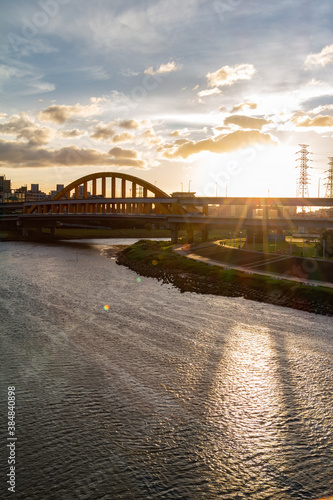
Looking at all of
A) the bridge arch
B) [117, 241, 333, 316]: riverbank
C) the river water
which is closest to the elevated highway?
the bridge arch

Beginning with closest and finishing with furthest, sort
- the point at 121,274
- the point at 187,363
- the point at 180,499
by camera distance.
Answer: the point at 180,499
the point at 187,363
the point at 121,274

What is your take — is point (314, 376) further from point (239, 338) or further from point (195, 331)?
point (195, 331)

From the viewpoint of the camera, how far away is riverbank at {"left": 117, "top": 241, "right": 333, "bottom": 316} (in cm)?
3700

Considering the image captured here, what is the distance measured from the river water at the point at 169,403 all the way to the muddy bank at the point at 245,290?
7.36ft

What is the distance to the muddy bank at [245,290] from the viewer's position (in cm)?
3612

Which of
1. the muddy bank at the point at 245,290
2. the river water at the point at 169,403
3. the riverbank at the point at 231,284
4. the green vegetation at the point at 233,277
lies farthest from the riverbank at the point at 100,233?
the river water at the point at 169,403

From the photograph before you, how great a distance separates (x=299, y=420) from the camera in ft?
55.9

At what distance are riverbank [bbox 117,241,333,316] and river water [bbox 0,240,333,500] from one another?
2.85 meters

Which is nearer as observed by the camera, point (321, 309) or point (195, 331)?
point (195, 331)

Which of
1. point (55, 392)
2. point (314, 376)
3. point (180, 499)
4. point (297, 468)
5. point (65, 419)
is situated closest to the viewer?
point (180, 499)

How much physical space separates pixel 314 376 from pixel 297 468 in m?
7.99

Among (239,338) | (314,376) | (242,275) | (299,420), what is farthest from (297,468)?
(242,275)

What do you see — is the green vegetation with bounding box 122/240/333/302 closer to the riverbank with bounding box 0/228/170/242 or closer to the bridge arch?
the bridge arch

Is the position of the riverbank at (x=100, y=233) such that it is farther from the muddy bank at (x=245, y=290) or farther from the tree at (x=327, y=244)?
the tree at (x=327, y=244)
